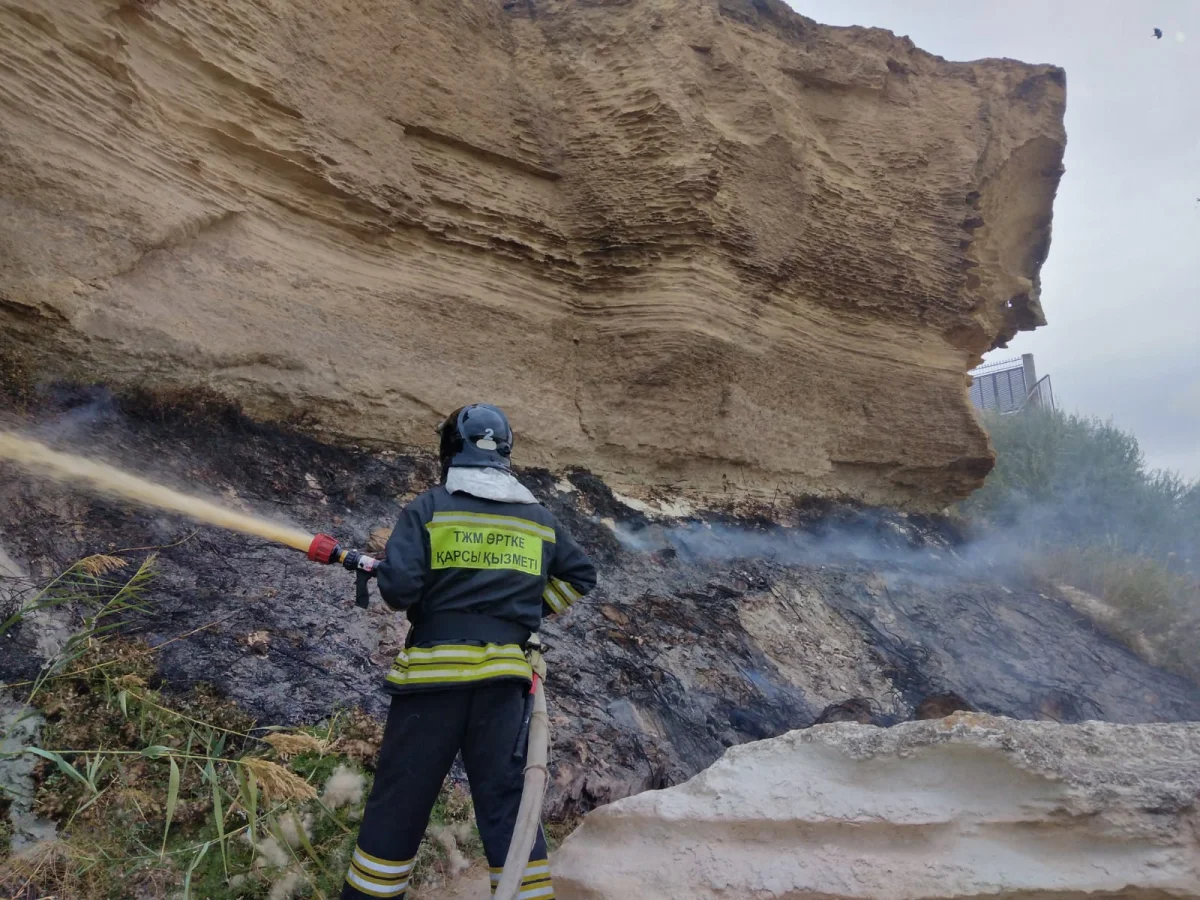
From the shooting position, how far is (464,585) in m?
2.74

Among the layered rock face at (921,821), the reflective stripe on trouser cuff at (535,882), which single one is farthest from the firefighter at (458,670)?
the layered rock face at (921,821)

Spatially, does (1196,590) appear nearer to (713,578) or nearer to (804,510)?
(804,510)

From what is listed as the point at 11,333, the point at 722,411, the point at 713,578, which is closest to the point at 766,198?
the point at 722,411

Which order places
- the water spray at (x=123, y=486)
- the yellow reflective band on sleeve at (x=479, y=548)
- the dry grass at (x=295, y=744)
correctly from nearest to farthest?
1. the yellow reflective band on sleeve at (x=479, y=548)
2. the dry grass at (x=295, y=744)
3. the water spray at (x=123, y=486)

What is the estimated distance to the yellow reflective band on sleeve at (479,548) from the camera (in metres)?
2.75

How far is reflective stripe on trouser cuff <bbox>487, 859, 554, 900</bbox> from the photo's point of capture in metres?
2.51

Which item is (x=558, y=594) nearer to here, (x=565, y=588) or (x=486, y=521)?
(x=565, y=588)

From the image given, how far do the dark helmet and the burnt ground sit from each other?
1.48 m

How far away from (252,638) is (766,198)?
6.47 m

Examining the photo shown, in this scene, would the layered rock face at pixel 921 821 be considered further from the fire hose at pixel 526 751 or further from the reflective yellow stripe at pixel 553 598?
the reflective yellow stripe at pixel 553 598

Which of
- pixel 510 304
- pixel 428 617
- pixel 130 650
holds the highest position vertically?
pixel 510 304

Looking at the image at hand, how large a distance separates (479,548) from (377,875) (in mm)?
1042

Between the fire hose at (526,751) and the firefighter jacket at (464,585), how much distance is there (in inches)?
4.8

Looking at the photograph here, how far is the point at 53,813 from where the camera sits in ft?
9.05
